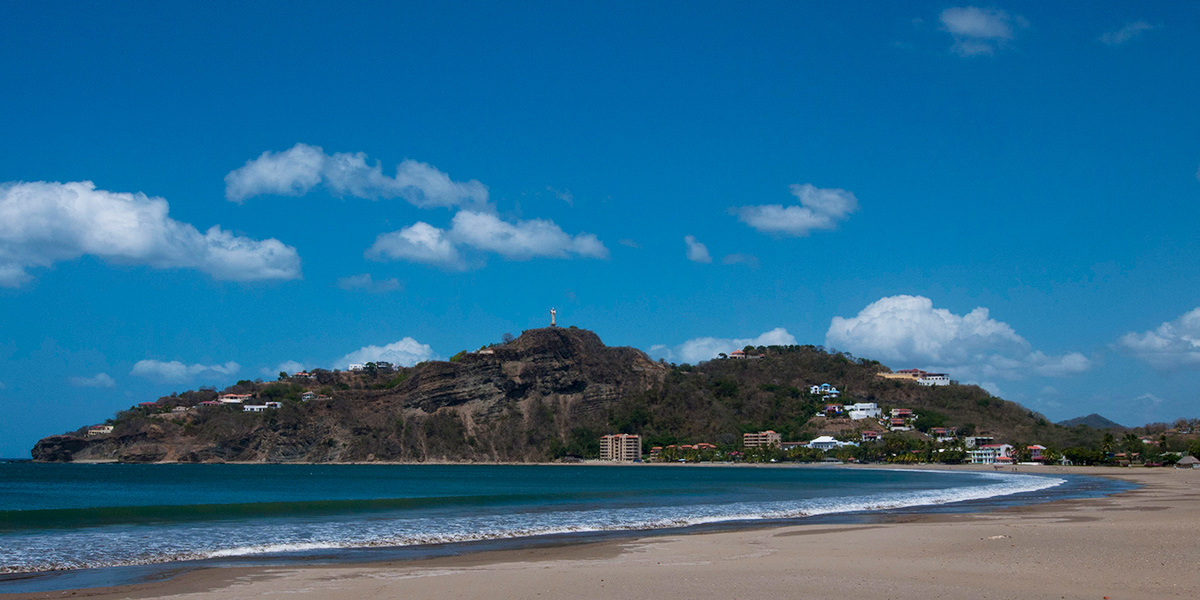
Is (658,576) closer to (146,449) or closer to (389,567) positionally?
(389,567)

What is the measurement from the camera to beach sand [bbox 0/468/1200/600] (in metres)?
14.4

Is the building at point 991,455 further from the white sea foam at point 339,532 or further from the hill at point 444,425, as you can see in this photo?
the white sea foam at point 339,532

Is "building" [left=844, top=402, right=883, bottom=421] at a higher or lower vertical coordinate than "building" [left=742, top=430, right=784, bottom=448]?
higher

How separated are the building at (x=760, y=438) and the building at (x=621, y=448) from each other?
2337 cm

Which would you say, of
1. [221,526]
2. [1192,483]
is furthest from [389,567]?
[1192,483]

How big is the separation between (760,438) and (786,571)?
545 feet

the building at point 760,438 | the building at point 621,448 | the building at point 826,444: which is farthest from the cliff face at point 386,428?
the building at point 826,444

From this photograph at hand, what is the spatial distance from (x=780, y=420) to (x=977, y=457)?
57.8 meters

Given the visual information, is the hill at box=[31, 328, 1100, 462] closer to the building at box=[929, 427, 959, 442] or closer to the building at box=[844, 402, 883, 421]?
the building at box=[929, 427, 959, 442]

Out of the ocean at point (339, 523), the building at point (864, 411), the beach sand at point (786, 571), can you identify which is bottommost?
the ocean at point (339, 523)

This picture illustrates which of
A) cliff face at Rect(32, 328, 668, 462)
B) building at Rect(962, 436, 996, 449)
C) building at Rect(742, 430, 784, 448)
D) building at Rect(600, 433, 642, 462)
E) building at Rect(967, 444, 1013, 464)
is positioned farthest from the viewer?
cliff face at Rect(32, 328, 668, 462)

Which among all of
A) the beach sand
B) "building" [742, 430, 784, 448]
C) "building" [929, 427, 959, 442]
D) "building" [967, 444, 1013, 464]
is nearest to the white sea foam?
the beach sand

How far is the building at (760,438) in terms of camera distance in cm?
17475

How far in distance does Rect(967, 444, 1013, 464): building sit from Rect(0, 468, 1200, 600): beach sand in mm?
118505
